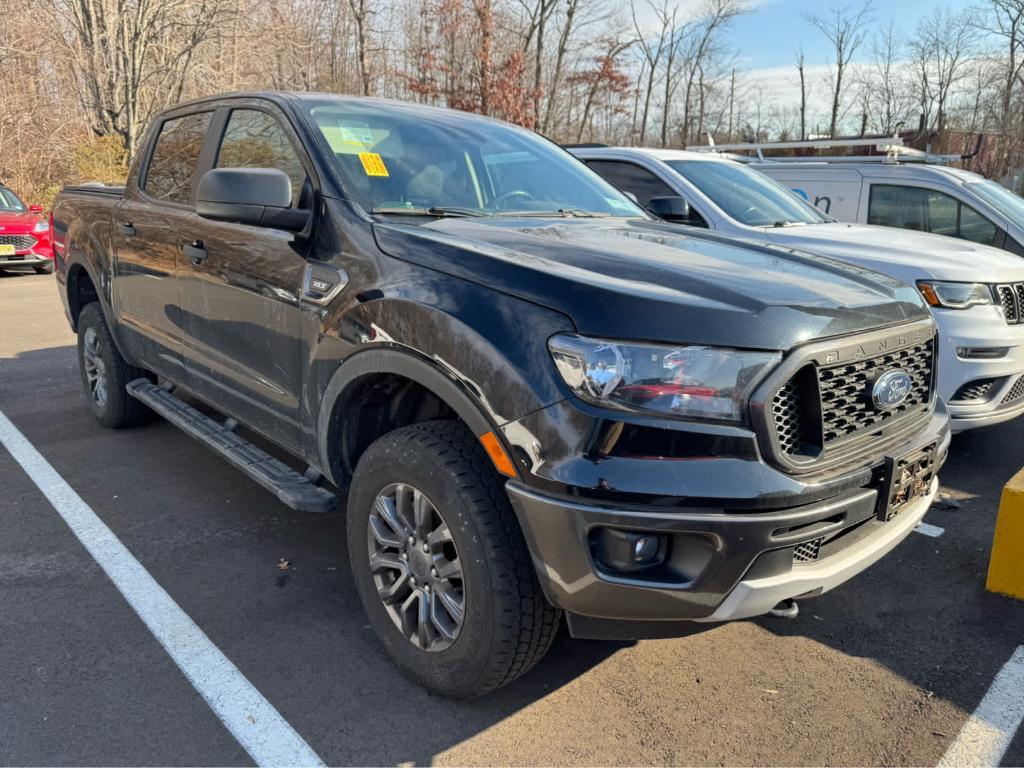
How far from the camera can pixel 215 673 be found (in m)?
2.62

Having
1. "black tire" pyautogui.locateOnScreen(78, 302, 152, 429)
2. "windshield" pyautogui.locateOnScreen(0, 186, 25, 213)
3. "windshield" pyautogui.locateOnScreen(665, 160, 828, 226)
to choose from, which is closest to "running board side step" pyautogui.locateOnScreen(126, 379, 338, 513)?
"black tire" pyautogui.locateOnScreen(78, 302, 152, 429)

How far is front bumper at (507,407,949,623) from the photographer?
6.35 feet

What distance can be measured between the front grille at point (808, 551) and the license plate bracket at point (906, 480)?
253 mm

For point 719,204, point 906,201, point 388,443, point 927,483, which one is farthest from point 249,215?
point 906,201

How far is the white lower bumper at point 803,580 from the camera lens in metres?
2.03

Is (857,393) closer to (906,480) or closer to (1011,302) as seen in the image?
(906,480)

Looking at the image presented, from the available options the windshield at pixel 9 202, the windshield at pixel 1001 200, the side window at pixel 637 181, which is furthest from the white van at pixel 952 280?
the windshield at pixel 9 202

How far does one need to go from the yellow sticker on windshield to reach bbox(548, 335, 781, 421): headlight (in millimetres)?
1444

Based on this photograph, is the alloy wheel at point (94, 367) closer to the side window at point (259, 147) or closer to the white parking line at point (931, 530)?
the side window at point (259, 147)

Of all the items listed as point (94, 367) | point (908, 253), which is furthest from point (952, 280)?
point (94, 367)

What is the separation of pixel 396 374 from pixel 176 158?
8.23 feet

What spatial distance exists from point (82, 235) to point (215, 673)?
3534mm

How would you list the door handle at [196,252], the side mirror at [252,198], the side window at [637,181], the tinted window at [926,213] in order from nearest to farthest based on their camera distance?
the side mirror at [252,198]
the door handle at [196,252]
the side window at [637,181]
the tinted window at [926,213]

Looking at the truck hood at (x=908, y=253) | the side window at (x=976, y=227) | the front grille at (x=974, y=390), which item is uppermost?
the side window at (x=976, y=227)
